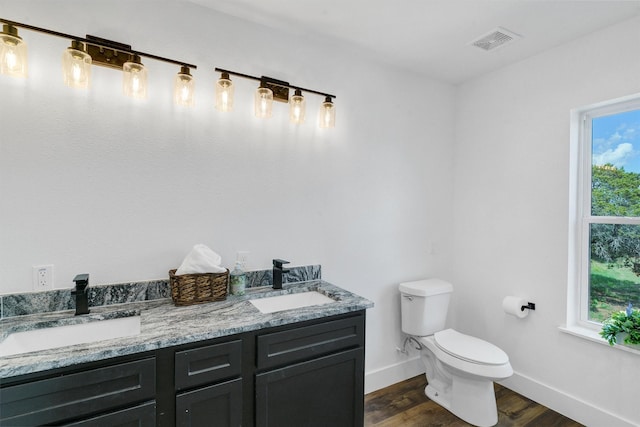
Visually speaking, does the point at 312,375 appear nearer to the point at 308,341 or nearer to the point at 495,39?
the point at 308,341

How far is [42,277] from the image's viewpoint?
4.93 feet

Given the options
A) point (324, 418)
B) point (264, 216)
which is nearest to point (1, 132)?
point (264, 216)

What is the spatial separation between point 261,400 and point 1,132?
169 cm

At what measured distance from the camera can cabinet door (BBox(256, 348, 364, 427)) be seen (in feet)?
4.87

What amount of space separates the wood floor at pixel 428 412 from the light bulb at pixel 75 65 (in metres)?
2.55

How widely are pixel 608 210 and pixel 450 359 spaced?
1470 mm

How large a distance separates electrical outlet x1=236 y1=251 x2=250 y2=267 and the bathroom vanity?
0.66ft

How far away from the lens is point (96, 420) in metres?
1.15

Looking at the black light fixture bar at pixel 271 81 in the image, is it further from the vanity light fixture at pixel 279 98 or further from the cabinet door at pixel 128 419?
the cabinet door at pixel 128 419

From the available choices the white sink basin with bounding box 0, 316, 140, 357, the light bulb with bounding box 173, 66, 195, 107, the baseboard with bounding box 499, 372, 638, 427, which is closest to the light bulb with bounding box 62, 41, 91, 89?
the light bulb with bounding box 173, 66, 195, 107

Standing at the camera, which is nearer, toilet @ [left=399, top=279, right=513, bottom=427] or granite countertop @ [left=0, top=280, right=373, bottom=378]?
granite countertop @ [left=0, top=280, right=373, bottom=378]

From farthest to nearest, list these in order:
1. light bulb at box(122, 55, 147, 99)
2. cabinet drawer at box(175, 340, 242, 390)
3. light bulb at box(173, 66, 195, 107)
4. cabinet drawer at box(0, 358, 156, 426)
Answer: light bulb at box(173, 66, 195, 107) → light bulb at box(122, 55, 147, 99) → cabinet drawer at box(175, 340, 242, 390) → cabinet drawer at box(0, 358, 156, 426)

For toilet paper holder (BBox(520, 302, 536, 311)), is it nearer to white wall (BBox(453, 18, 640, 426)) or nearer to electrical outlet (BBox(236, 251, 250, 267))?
white wall (BBox(453, 18, 640, 426))

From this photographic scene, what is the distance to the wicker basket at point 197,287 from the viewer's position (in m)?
1.64
